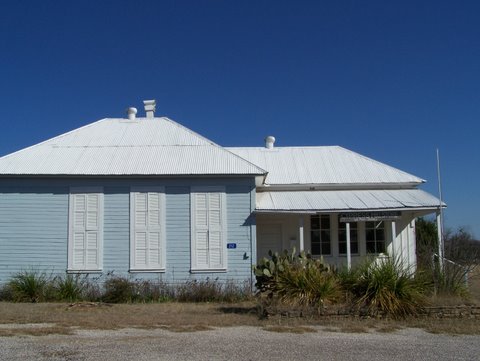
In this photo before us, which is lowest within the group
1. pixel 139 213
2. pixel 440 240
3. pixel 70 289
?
pixel 70 289

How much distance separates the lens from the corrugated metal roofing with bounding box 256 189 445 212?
1659cm

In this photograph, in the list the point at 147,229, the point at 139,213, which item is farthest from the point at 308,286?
the point at 139,213

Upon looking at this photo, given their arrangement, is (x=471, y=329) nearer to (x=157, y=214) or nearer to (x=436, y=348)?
(x=436, y=348)

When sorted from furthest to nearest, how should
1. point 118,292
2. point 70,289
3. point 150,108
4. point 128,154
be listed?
point 150,108 < point 128,154 < point 70,289 < point 118,292

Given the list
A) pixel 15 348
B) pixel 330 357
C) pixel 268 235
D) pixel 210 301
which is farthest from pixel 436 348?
pixel 268 235

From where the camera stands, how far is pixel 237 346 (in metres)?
8.55

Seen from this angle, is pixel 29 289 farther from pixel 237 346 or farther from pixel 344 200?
pixel 344 200

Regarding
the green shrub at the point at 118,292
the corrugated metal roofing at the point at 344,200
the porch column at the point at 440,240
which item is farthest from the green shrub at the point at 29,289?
the porch column at the point at 440,240

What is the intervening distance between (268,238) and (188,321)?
777cm

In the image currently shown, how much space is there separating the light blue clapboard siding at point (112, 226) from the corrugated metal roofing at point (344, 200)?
3.28 feet

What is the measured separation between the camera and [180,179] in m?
16.1

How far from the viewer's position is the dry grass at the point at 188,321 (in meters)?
10.0

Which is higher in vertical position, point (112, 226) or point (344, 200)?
point (344, 200)

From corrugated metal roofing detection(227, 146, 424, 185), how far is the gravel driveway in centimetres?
976
